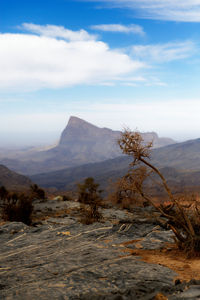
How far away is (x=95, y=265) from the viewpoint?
6.93m

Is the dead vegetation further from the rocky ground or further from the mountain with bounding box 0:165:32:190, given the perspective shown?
the mountain with bounding box 0:165:32:190

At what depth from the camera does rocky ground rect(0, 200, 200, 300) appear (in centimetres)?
514

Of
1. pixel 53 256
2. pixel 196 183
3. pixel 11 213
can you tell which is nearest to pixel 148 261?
pixel 53 256

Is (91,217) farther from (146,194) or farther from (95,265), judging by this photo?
(95,265)

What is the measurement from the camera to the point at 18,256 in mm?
8555

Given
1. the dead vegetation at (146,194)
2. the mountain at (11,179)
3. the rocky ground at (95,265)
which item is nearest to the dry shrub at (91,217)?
the rocky ground at (95,265)

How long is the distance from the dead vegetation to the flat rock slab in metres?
1.46

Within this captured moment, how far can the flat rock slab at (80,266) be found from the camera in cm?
522

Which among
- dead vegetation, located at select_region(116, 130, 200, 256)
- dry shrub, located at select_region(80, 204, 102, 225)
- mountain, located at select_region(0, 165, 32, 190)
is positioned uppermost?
dead vegetation, located at select_region(116, 130, 200, 256)

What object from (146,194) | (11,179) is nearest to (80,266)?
(146,194)

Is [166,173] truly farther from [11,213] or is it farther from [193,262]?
[193,262]

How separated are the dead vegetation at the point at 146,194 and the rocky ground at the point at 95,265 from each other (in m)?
0.51

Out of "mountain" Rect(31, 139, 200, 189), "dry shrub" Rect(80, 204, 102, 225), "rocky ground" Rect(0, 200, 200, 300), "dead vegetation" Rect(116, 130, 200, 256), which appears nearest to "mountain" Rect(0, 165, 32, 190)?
"mountain" Rect(31, 139, 200, 189)

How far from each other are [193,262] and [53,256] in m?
3.96
